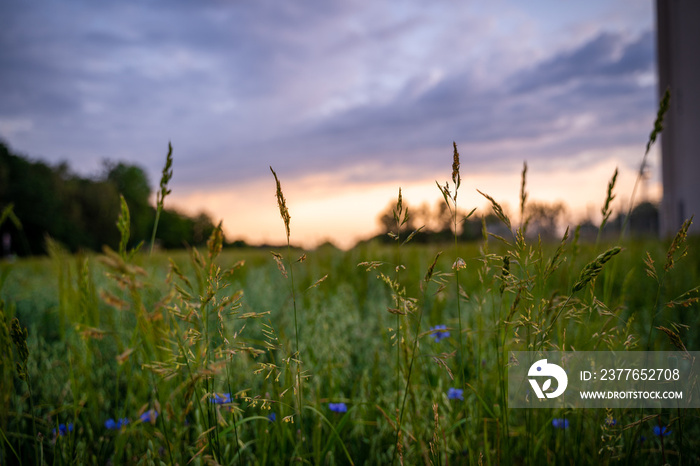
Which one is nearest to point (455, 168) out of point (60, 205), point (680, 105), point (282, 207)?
point (282, 207)

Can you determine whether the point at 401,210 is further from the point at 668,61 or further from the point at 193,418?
the point at 668,61

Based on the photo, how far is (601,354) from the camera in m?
1.38

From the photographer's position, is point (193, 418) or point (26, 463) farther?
point (193, 418)

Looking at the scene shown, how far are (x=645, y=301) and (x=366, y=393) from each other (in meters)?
3.36

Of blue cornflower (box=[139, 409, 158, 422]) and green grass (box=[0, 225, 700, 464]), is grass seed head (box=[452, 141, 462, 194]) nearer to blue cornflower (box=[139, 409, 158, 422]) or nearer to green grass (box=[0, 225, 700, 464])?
green grass (box=[0, 225, 700, 464])

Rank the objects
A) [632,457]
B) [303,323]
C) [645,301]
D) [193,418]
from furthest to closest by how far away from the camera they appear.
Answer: [645,301], [303,323], [193,418], [632,457]

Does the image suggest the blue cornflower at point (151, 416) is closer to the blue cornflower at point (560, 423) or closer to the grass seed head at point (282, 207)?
the grass seed head at point (282, 207)

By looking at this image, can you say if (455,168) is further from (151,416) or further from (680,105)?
(680,105)

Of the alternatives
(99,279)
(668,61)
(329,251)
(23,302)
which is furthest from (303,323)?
(668,61)

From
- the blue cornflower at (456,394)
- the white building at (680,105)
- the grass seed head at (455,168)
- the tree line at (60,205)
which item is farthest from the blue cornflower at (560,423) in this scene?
the tree line at (60,205)

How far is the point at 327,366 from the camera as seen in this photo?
2203 mm

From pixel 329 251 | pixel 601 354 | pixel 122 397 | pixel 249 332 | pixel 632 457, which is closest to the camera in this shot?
pixel 632 457

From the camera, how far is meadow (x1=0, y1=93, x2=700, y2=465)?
3.18 feet

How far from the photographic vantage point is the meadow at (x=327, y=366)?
97 cm
